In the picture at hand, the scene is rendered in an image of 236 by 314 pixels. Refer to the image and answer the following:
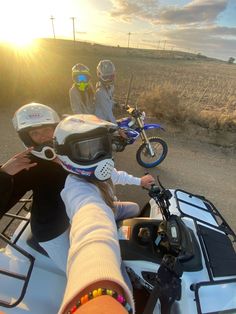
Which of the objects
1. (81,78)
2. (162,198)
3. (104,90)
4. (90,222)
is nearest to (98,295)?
(90,222)

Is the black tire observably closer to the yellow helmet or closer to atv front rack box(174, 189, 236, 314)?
the yellow helmet

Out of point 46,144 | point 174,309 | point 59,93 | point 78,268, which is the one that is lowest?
point 59,93

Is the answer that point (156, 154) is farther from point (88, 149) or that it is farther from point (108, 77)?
point (88, 149)

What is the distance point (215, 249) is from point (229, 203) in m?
2.90

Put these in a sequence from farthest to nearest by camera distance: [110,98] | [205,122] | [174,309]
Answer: [205,122]
[110,98]
[174,309]

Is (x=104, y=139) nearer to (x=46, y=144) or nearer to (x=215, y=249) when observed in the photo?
(x=46, y=144)

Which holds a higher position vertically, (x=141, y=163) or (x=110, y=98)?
(x=110, y=98)

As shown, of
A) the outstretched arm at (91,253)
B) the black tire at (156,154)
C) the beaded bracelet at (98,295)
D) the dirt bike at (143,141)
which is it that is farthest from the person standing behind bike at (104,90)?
the beaded bracelet at (98,295)

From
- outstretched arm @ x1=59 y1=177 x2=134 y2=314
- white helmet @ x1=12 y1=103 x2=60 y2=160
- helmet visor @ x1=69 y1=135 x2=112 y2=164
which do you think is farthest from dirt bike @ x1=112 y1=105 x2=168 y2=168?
outstretched arm @ x1=59 y1=177 x2=134 y2=314

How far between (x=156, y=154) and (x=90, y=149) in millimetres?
4131

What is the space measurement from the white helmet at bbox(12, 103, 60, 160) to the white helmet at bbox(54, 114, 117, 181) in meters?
0.69

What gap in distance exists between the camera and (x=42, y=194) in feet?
7.32

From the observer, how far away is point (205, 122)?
820 centimetres

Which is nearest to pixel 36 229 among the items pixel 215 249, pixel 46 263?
pixel 46 263
